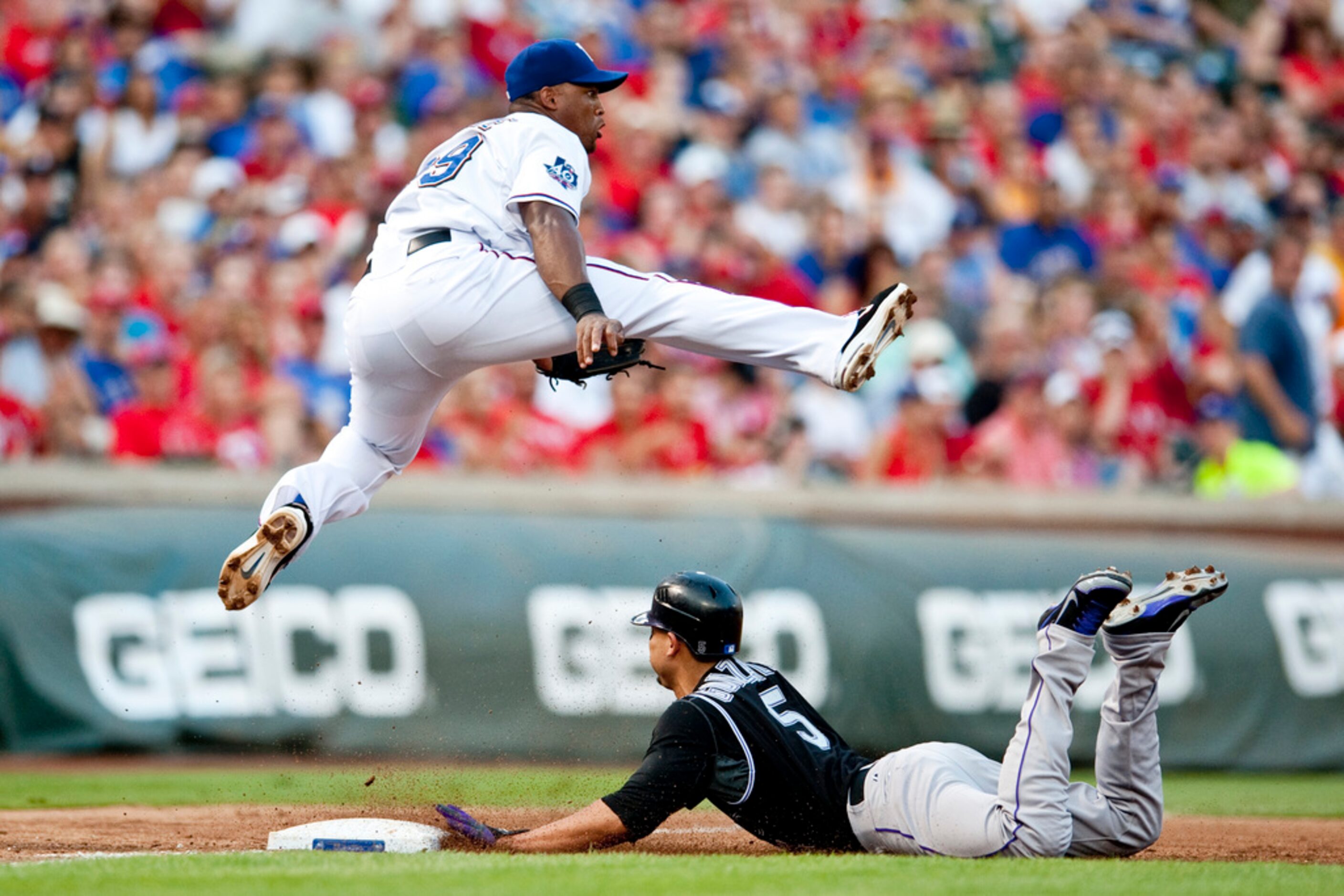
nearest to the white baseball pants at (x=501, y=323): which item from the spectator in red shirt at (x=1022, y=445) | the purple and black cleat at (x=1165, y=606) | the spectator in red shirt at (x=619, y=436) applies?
the purple and black cleat at (x=1165, y=606)

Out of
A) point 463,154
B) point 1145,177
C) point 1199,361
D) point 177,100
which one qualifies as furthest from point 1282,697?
point 177,100

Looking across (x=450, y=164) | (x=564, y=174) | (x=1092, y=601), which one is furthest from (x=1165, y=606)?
(x=450, y=164)

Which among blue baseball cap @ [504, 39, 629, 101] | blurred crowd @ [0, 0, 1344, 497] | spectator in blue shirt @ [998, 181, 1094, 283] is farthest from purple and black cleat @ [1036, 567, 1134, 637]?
spectator in blue shirt @ [998, 181, 1094, 283]

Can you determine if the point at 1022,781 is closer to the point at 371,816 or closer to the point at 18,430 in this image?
the point at 371,816

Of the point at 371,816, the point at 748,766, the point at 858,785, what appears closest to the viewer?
the point at 748,766

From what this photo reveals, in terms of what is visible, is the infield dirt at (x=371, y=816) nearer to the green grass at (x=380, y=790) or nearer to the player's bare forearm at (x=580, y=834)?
the green grass at (x=380, y=790)

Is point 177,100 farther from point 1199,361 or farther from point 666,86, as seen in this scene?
point 1199,361
